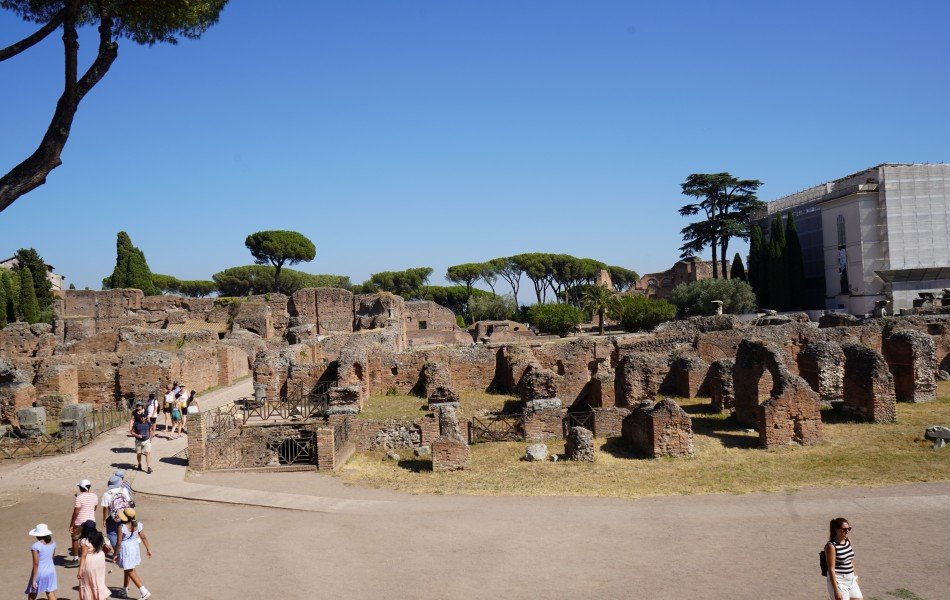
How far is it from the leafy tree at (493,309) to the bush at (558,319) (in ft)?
46.3

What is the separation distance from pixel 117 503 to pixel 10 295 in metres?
44.3

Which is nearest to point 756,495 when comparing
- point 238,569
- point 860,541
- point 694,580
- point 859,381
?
point 860,541

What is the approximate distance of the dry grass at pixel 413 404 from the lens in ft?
65.4

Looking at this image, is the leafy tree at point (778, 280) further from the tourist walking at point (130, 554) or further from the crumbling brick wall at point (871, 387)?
the tourist walking at point (130, 554)

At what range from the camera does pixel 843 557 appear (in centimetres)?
696

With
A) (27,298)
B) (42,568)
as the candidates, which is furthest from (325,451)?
(27,298)

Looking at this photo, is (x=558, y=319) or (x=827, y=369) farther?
(x=558, y=319)

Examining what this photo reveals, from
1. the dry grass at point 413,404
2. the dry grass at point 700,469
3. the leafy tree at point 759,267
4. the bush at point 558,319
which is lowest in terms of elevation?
the dry grass at point 700,469

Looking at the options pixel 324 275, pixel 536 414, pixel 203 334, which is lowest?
pixel 536 414

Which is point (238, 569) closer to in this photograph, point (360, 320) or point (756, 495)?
point (756, 495)

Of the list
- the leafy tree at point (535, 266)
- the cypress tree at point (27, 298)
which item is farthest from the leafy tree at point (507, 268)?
the cypress tree at point (27, 298)

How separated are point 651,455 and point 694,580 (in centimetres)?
649

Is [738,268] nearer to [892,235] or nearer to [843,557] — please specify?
[892,235]

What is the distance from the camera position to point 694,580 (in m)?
8.52
